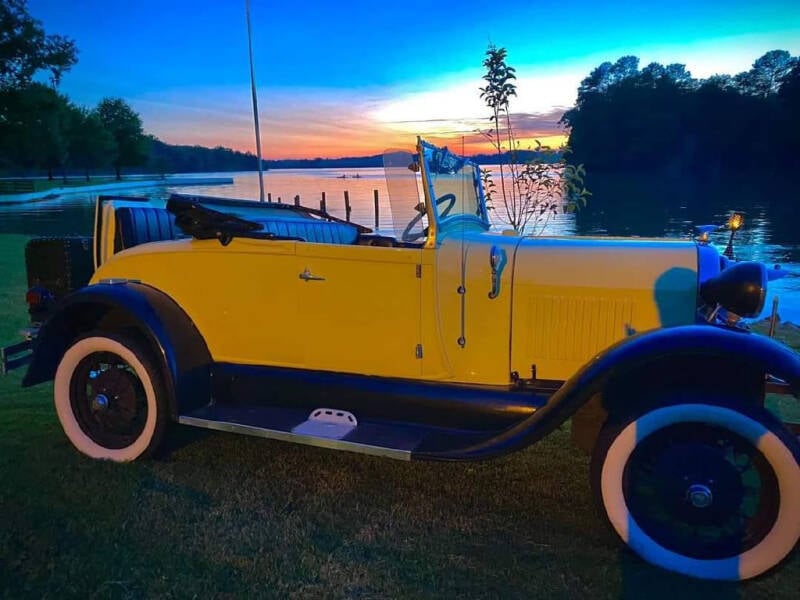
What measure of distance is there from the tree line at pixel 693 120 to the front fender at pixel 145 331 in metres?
66.0

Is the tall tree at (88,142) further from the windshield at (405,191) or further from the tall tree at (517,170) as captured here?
the windshield at (405,191)

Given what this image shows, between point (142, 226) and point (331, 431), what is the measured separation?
89.3 inches

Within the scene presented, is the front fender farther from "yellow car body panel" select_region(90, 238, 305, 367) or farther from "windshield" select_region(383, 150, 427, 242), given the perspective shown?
"windshield" select_region(383, 150, 427, 242)

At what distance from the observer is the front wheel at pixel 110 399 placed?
3.82 m

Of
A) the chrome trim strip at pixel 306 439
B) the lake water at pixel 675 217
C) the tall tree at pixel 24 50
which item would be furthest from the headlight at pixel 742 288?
the tall tree at pixel 24 50

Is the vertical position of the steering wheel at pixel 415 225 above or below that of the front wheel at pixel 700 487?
above

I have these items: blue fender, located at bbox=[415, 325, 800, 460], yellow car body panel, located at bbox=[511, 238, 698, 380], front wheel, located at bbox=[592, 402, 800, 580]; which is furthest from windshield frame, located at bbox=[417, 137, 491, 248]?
front wheel, located at bbox=[592, 402, 800, 580]

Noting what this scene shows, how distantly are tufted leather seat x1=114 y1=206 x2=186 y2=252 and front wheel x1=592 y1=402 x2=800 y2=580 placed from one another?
348cm

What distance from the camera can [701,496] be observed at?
2721 millimetres

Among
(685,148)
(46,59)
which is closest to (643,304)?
(46,59)

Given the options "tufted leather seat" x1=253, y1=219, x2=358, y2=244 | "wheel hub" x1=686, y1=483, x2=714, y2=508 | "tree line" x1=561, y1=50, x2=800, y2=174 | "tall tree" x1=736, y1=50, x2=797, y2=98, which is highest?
"tall tree" x1=736, y1=50, x2=797, y2=98

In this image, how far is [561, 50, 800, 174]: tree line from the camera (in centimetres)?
6388

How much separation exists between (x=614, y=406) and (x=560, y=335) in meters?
0.50

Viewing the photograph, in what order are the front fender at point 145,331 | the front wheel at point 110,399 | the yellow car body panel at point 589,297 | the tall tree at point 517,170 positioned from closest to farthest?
the yellow car body panel at point 589,297 < the front fender at point 145,331 < the front wheel at point 110,399 < the tall tree at point 517,170
